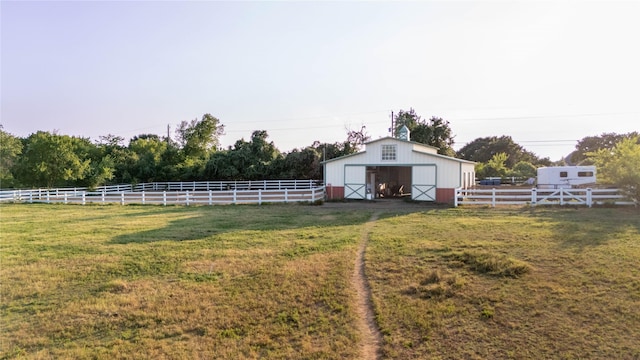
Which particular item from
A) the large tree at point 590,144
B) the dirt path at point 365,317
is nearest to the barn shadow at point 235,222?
the dirt path at point 365,317

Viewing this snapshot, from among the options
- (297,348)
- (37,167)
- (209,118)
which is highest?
(209,118)

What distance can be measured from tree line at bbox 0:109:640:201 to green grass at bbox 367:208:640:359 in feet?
33.4

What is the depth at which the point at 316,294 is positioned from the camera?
6.18 meters

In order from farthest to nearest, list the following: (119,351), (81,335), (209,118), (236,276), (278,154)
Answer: (209,118) → (278,154) → (236,276) → (81,335) → (119,351)

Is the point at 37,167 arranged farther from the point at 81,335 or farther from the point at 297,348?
the point at 297,348

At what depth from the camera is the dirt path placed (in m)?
4.69

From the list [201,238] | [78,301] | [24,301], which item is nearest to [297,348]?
[78,301]

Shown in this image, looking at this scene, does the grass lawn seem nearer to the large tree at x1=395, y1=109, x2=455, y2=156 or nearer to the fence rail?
the fence rail

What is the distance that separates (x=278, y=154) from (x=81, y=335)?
33319 mm

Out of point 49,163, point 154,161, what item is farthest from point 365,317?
point 154,161

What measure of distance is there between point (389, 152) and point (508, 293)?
16.0m

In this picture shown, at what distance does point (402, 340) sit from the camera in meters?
4.87

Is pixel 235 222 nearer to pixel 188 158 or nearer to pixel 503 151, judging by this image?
pixel 188 158

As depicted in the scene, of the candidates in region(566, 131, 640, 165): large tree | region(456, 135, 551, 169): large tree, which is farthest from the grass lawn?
region(566, 131, 640, 165): large tree
